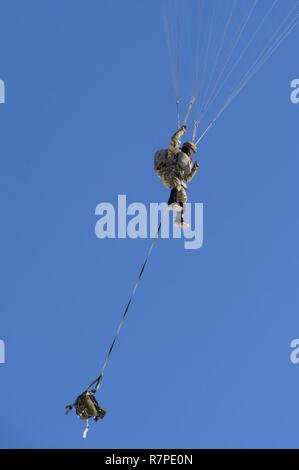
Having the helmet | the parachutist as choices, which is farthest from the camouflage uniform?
the helmet

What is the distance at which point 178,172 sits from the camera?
824 inches

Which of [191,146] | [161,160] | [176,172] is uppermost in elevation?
[191,146]

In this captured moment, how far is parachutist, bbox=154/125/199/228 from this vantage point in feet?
67.9

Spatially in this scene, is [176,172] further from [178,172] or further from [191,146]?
[191,146]

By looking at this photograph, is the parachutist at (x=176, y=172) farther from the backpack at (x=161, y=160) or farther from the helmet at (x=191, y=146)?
the helmet at (x=191, y=146)

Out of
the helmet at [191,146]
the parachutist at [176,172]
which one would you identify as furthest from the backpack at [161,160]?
the helmet at [191,146]

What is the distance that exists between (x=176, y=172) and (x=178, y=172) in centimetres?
5

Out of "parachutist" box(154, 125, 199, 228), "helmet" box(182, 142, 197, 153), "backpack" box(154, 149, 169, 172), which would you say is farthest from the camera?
"helmet" box(182, 142, 197, 153)

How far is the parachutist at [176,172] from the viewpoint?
20.7 metres

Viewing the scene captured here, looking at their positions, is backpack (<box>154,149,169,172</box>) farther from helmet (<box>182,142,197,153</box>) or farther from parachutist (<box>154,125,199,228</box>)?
helmet (<box>182,142,197,153</box>)

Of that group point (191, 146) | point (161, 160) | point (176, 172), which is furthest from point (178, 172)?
point (191, 146)
